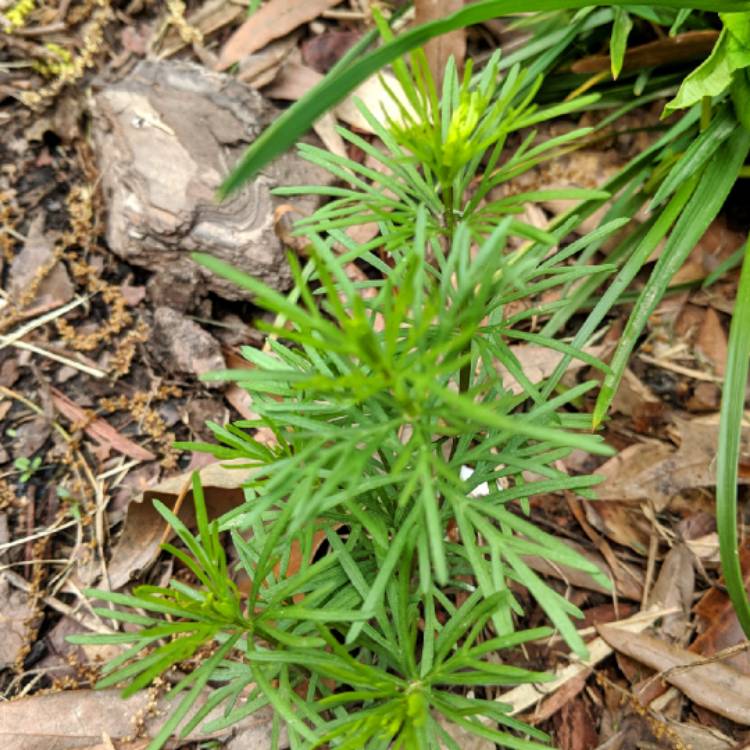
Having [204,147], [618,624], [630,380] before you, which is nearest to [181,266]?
[204,147]

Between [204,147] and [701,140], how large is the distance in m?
1.41

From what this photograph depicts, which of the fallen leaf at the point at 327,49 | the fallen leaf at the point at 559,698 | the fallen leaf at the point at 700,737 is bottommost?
the fallen leaf at the point at 700,737

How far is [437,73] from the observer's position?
2.43 meters

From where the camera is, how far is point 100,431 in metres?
2.13

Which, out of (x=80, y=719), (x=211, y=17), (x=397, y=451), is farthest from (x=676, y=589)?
(x=211, y=17)

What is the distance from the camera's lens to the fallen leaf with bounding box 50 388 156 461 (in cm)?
211

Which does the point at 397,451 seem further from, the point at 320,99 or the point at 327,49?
the point at 327,49

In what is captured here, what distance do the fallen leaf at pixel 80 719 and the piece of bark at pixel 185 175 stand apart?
1112 mm

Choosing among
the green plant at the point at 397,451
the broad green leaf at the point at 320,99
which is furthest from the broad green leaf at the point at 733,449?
the broad green leaf at the point at 320,99

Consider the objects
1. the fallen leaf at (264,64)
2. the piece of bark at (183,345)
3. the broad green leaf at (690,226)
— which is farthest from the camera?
the fallen leaf at (264,64)

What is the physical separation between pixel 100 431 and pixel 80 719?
0.76m

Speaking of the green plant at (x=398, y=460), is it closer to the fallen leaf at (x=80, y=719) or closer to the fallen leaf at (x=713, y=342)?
the fallen leaf at (x=80, y=719)

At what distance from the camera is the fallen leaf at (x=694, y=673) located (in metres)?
1.76

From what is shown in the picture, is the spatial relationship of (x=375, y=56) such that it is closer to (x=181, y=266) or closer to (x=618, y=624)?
(x=181, y=266)
